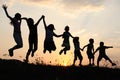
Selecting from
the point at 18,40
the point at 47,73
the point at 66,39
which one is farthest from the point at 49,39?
the point at 47,73

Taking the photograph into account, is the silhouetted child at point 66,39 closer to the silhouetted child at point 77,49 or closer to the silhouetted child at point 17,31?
the silhouetted child at point 77,49

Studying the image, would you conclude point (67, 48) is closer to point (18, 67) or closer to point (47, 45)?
point (47, 45)

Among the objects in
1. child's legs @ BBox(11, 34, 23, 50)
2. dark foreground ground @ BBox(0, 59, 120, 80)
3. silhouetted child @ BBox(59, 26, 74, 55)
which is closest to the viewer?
dark foreground ground @ BBox(0, 59, 120, 80)

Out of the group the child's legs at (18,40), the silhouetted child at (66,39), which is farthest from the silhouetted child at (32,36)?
the silhouetted child at (66,39)

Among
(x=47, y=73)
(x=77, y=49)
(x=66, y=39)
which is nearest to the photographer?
(x=47, y=73)

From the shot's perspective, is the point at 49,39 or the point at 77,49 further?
the point at 77,49

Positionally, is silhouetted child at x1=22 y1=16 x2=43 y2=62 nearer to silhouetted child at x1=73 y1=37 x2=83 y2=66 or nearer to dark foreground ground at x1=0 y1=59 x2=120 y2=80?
dark foreground ground at x1=0 y1=59 x2=120 y2=80

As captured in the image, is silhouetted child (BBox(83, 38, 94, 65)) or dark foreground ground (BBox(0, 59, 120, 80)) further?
silhouetted child (BBox(83, 38, 94, 65))

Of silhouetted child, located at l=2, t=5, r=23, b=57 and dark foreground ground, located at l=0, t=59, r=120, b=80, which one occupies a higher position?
silhouetted child, located at l=2, t=5, r=23, b=57

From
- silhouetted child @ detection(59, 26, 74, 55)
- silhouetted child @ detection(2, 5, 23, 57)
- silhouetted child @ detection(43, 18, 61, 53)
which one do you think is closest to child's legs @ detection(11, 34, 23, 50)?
silhouetted child @ detection(2, 5, 23, 57)

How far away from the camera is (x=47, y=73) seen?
48.8 feet

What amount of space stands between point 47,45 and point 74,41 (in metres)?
3.89

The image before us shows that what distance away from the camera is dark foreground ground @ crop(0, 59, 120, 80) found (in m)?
13.9

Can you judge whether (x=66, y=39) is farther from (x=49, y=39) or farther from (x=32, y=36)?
(x=32, y=36)
